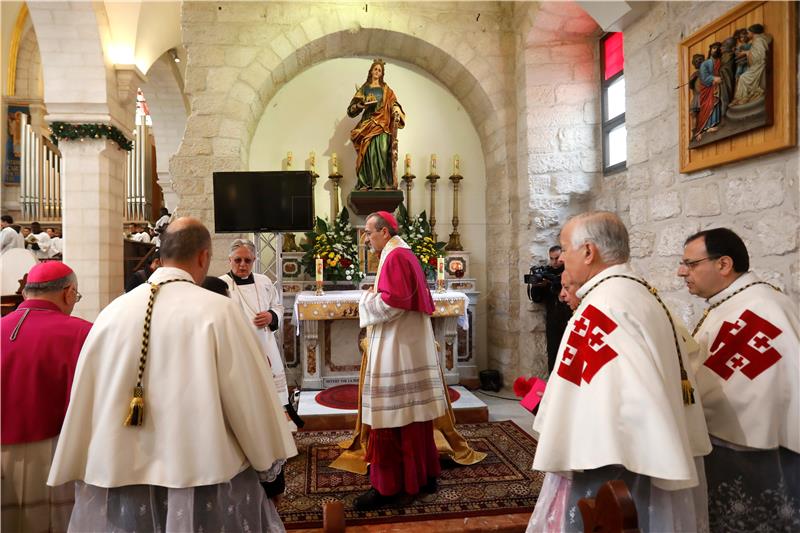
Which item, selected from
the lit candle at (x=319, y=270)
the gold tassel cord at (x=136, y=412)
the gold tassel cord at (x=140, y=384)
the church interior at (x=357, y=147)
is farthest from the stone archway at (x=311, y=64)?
the gold tassel cord at (x=136, y=412)

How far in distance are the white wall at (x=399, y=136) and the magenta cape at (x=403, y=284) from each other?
4340mm

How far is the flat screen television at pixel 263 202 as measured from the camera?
5.02m

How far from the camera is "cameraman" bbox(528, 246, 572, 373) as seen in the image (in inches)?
232

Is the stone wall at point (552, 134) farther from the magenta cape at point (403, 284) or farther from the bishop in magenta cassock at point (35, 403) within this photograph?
the bishop in magenta cassock at point (35, 403)

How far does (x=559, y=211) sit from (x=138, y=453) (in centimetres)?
583

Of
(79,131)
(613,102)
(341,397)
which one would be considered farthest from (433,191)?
(79,131)

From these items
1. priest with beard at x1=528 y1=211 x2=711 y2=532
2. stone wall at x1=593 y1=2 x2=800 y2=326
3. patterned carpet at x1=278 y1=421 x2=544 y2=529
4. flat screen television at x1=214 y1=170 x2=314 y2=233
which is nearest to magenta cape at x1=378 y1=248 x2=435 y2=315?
patterned carpet at x1=278 y1=421 x2=544 y2=529

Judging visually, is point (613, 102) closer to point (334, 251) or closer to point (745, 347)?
point (334, 251)

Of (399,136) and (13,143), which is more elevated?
(13,143)

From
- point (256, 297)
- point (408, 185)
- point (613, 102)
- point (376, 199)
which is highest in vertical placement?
point (613, 102)

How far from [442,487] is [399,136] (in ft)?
18.2

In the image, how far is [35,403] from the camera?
2209 mm

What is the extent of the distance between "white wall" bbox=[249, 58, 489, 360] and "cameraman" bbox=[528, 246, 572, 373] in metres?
1.64

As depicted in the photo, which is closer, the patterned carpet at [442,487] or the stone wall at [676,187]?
the stone wall at [676,187]
